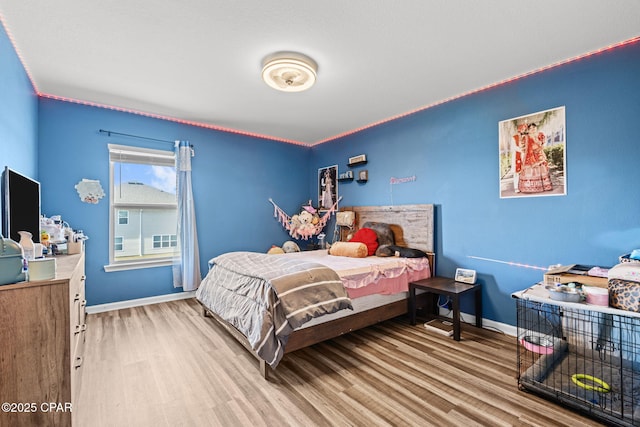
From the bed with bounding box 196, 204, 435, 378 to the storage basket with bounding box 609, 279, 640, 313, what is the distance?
1.70 meters

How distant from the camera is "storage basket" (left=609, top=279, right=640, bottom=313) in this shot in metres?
1.55

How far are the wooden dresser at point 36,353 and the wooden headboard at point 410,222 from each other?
338 cm

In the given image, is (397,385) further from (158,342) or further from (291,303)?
(158,342)

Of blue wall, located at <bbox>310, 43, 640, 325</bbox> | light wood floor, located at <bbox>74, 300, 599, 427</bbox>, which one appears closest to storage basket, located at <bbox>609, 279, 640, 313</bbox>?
light wood floor, located at <bbox>74, 300, 599, 427</bbox>

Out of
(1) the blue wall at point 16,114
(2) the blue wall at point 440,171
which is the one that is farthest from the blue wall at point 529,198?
(1) the blue wall at point 16,114

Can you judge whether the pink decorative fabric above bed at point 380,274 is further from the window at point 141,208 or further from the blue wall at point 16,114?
the blue wall at point 16,114

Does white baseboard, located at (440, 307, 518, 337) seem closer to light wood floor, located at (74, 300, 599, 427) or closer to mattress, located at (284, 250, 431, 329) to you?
light wood floor, located at (74, 300, 599, 427)

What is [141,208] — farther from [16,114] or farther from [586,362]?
[586,362]

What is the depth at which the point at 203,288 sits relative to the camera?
327 centimetres

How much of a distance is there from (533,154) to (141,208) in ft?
15.4

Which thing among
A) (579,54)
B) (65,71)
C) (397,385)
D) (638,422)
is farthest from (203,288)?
(579,54)

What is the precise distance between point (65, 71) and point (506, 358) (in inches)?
188

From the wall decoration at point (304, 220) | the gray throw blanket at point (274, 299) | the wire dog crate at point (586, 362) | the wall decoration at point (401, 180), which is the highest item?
the wall decoration at point (401, 180)

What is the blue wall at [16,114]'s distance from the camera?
2023 mm
